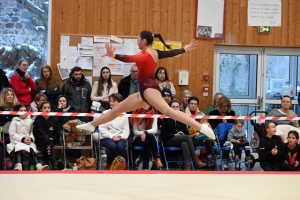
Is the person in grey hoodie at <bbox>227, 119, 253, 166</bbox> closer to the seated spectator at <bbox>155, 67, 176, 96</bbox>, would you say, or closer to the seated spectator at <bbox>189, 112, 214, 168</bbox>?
the seated spectator at <bbox>189, 112, 214, 168</bbox>

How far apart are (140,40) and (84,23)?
427 cm

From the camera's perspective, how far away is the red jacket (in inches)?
361

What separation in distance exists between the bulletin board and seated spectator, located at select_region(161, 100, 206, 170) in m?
1.74

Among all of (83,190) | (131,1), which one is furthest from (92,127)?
(131,1)

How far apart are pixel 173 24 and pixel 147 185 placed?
5.00 meters

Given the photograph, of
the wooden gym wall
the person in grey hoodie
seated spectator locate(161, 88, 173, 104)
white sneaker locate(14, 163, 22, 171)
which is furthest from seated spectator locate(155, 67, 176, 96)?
white sneaker locate(14, 163, 22, 171)

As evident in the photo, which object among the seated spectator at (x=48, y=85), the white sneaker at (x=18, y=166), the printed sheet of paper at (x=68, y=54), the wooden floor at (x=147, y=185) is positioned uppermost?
the printed sheet of paper at (x=68, y=54)

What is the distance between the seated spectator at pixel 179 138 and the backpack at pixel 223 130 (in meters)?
0.56

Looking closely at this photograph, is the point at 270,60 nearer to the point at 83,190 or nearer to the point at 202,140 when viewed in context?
the point at 202,140

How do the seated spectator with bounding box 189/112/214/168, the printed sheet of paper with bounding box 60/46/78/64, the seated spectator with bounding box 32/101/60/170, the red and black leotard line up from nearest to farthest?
the red and black leotard → the seated spectator with bounding box 32/101/60/170 → the seated spectator with bounding box 189/112/214/168 → the printed sheet of paper with bounding box 60/46/78/64

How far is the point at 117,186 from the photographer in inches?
223

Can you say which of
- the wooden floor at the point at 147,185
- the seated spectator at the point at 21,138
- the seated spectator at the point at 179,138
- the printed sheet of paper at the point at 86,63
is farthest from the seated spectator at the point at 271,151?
the printed sheet of paper at the point at 86,63

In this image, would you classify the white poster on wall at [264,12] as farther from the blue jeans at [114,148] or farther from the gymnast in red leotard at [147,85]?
the gymnast in red leotard at [147,85]

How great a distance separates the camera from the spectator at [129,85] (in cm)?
959
